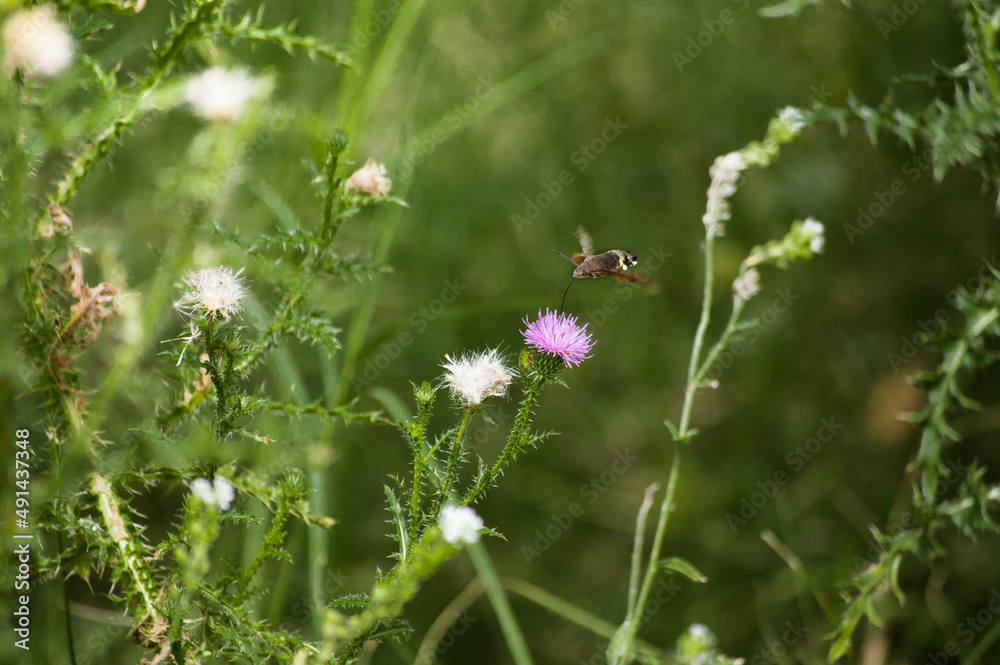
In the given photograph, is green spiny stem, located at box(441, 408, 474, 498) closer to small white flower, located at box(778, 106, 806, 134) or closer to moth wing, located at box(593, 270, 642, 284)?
moth wing, located at box(593, 270, 642, 284)

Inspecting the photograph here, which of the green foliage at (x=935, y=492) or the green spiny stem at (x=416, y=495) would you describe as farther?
the green foliage at (x=935, y=492)

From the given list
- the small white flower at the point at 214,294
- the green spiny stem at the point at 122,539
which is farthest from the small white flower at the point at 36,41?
the green spiny stem at the point at 122,539

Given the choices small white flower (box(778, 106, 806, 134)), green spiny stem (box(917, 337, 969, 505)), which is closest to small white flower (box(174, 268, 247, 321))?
small white flower (box(778, 106, 806, 134))

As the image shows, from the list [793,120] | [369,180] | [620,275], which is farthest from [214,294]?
[793,120]

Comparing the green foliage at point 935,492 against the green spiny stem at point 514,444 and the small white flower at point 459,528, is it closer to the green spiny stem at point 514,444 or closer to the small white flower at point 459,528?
the green spiny stem at point 514,444

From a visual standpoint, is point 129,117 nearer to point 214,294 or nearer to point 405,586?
point 214,294
